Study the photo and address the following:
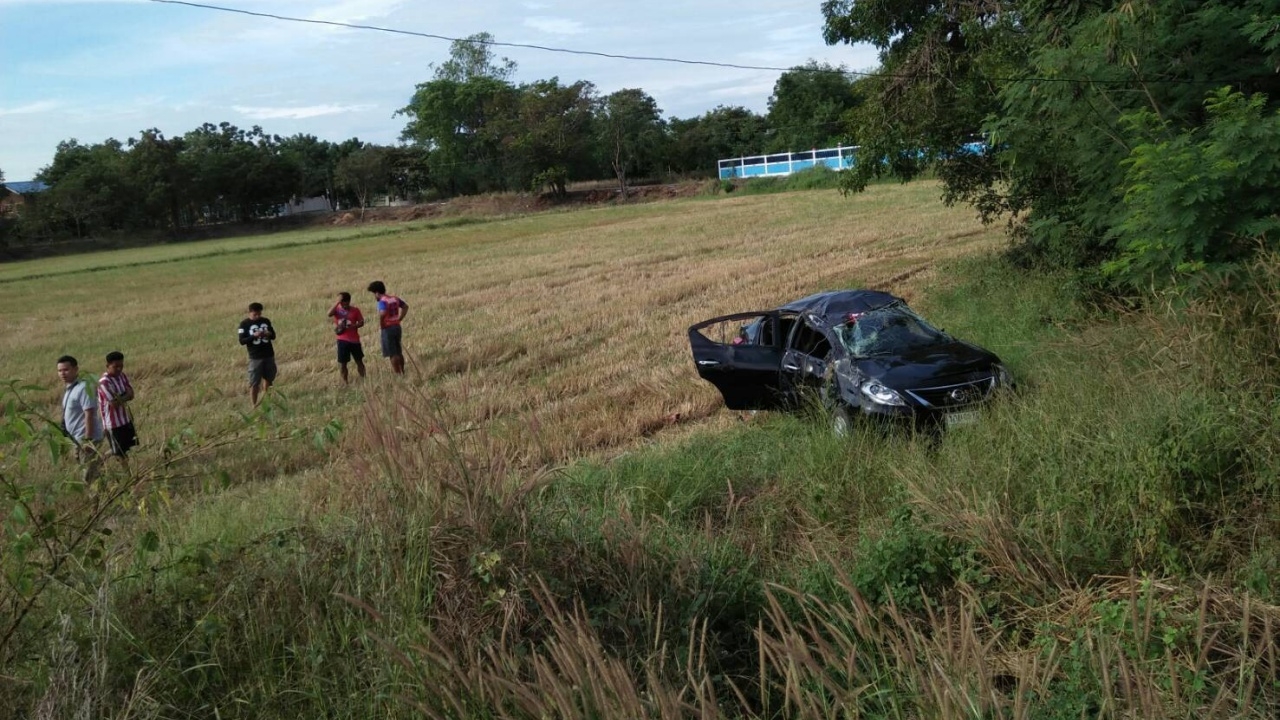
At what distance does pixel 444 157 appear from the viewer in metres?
86.7

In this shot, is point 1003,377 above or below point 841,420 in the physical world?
above

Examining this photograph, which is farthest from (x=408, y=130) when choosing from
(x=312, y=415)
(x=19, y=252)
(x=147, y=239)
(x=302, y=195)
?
(x=312, y=415)

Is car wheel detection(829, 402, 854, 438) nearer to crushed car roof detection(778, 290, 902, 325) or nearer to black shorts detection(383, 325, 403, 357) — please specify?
crushed car roof detection(778, 290, 902, 325)

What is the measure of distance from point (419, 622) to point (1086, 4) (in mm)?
11634

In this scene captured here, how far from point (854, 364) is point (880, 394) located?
0.66m

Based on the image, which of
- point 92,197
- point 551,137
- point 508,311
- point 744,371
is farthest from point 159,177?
point 744,371

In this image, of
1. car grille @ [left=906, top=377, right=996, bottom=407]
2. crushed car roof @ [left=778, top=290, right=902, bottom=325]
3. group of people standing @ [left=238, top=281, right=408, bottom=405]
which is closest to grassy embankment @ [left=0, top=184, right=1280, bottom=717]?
car grille @ [left=906, top=377, right=996, bottom=407]

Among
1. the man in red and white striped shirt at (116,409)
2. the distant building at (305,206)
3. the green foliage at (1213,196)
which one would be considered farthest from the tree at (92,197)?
the green foliage at (1213,196)

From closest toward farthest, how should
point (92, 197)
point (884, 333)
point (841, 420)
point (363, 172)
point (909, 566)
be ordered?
point (909, 566) → point (841, 420) → point (884, 333) → point (92, 197) → point (363, 172)

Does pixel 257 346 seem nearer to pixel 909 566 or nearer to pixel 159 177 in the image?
pixel 909 566

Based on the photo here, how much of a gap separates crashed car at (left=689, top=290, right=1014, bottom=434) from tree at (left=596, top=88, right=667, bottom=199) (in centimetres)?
6609

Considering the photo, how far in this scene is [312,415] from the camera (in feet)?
40.5

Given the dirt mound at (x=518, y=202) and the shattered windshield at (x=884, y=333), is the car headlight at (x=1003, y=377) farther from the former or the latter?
the dirt mound at (x=518, y=202)

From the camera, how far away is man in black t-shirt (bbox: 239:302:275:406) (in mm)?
12828
